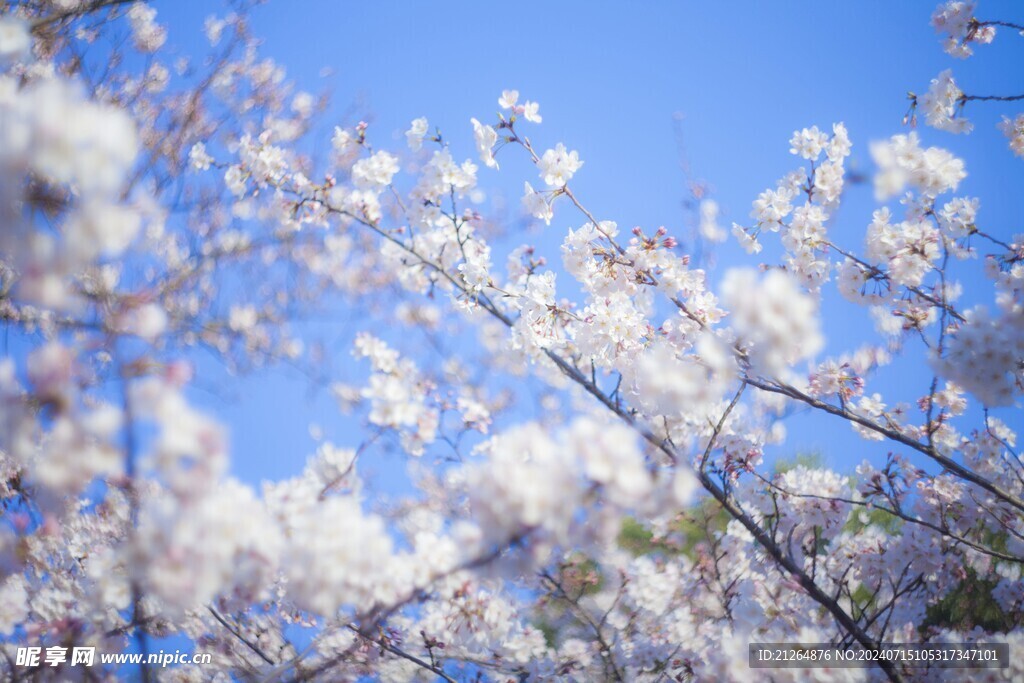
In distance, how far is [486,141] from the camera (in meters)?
2.77

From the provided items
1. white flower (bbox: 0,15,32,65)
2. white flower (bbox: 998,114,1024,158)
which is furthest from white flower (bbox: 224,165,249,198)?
white flower (bbox: 998,114,1024,158)

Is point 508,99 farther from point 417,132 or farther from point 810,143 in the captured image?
point 810,143

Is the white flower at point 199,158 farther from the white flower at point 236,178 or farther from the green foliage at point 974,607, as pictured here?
the green foliage at point 974,607

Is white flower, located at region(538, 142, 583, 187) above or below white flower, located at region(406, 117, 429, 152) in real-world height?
below

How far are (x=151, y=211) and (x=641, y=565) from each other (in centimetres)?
376

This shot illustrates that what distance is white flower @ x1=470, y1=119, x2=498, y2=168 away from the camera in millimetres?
2725

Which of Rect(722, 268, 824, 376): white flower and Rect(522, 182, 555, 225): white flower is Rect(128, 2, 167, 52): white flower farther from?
Rect(722, 268, 824, 376): white flower

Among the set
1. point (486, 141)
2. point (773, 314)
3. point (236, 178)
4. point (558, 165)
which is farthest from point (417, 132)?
point (773, 314)

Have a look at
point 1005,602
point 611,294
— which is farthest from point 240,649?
point 1005,602

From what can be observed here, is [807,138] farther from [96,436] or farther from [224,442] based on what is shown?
[96,436]

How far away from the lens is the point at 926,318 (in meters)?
2.81

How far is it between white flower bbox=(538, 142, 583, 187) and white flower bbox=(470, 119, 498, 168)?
298 mm

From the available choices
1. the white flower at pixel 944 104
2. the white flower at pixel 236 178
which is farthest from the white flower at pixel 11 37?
the white flower at pixel 944 104

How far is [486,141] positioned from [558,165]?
17.7 inches
